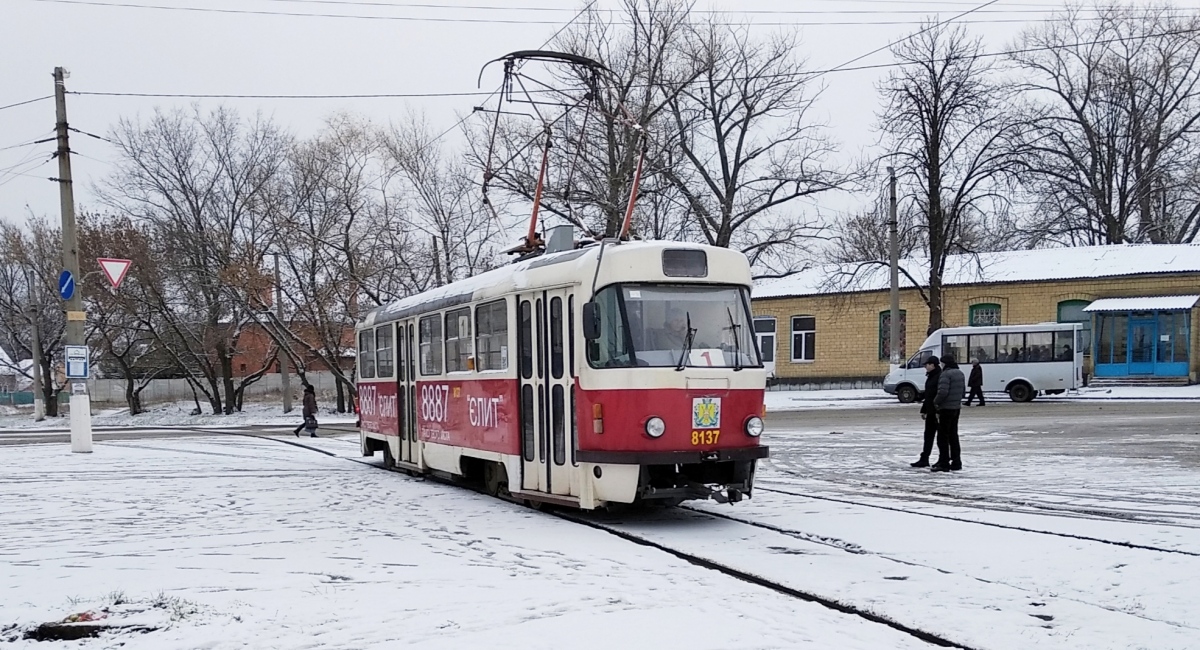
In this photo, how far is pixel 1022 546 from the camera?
28.9 ft

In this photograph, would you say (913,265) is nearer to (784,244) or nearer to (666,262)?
(784,244)

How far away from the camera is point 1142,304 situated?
39.1 m

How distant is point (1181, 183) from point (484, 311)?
42.4 m


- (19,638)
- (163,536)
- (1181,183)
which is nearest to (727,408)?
(163,536)

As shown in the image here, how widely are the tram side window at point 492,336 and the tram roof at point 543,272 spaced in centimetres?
18

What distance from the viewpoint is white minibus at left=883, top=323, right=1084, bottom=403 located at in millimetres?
35000

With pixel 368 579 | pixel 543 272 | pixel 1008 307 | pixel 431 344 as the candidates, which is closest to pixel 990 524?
pixel 543 272

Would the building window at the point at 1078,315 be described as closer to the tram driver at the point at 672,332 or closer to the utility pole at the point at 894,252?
the utility pole at the point at 894,252

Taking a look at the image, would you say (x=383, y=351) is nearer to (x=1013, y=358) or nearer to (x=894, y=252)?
(x=894, y=252)

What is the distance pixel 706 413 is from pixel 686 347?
68 cm

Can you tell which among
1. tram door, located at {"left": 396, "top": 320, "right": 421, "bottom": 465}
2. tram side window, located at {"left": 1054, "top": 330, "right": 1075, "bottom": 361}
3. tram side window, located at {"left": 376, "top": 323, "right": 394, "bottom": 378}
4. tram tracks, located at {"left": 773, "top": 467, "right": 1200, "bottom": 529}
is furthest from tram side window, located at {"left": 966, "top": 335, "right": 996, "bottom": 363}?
tram door, located at {"left": 396, "top": 320, "right": 421, "bottom": 465}

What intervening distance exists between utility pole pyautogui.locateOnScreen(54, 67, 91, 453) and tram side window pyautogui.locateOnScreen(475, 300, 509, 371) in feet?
36.6

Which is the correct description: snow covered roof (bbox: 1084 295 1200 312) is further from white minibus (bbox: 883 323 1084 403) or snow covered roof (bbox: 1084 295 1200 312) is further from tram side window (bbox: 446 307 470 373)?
tram side window (bbox: 446 307 470 373)

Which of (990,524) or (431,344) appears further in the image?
(431,344)
